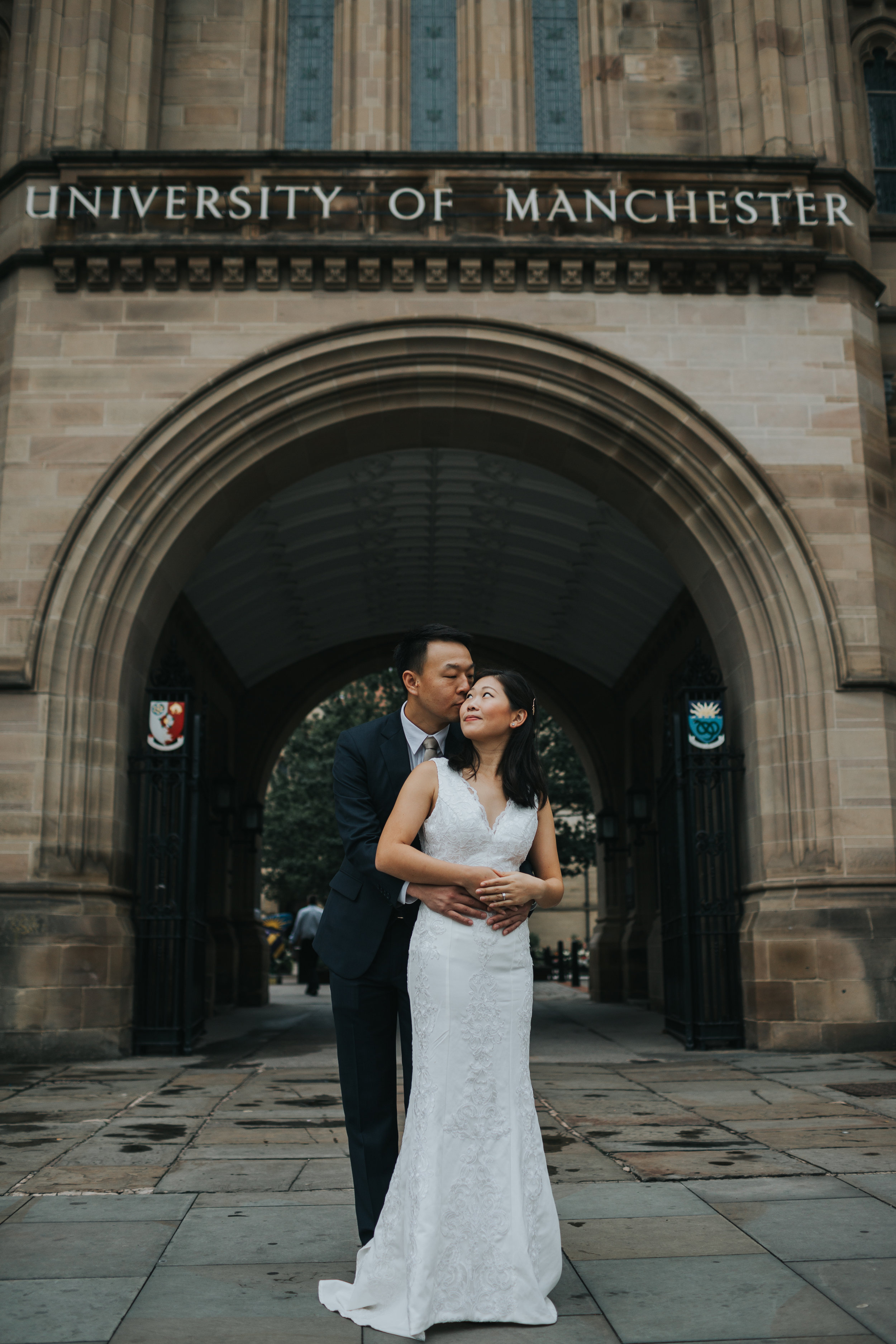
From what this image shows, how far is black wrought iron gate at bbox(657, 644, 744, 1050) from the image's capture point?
10125mm

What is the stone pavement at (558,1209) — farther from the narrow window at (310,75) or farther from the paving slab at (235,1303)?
the narrow window at (310,75)

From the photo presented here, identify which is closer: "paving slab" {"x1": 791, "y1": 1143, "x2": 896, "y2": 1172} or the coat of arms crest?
"paving slab" {"x1": 791, "y1": 1143, "x2": 896, "y2": 1172}

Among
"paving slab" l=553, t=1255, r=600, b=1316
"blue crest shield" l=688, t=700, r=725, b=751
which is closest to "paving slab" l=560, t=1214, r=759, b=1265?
"paving slab" l=553, t=1255, r=600, b=1316

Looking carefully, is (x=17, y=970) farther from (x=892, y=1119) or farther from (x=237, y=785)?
(x=237, y=785)

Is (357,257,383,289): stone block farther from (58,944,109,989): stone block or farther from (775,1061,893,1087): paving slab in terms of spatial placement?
(775,1061,893,1087): paving slab

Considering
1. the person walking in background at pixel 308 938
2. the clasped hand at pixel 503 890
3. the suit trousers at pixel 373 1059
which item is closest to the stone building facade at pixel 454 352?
the suit trousers at pixel 373 1059

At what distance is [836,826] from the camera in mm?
9656

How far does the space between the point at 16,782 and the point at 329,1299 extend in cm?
724

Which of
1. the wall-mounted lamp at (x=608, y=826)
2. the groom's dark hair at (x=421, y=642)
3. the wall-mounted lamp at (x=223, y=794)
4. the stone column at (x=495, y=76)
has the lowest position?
the groom's dark hair at (x=421, y=642)

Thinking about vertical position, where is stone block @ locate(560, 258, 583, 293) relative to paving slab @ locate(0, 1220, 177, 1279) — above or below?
above

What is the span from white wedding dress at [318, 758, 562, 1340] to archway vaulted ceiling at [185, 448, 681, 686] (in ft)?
32.3

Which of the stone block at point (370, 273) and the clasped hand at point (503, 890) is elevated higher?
the stone block at point (370, 273)

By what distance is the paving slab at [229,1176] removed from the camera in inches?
178

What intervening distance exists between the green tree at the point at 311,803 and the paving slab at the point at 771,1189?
2824 cm
